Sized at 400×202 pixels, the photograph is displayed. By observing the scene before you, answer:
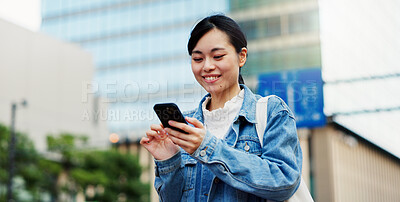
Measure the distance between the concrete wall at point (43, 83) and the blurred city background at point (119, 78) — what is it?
72 mm

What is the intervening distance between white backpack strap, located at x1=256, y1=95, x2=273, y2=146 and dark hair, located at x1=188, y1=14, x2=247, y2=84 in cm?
21

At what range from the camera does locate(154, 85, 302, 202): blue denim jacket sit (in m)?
1.72

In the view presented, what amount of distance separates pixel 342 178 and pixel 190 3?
18.2 meters

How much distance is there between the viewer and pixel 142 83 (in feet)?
143

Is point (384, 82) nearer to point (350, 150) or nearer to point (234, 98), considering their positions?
point (234, 98)

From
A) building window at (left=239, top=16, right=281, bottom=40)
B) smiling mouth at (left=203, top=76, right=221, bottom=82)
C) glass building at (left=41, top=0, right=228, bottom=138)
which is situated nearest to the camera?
smiling mouth at (left=203, top=76, right=221, bottom=82)

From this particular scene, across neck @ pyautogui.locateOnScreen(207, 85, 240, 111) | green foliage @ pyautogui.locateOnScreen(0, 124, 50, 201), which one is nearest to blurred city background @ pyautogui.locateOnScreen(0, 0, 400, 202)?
green foliage @ pyautogui.locateOnScreen(0, 124, 50, 201)

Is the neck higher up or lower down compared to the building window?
lower down

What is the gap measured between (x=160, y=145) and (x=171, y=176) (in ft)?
0.40

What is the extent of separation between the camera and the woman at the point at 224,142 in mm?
1719

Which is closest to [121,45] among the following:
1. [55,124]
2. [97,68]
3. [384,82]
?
[97,68]

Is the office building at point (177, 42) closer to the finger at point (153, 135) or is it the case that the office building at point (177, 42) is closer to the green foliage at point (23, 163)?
the green foliage at point (23, 163)

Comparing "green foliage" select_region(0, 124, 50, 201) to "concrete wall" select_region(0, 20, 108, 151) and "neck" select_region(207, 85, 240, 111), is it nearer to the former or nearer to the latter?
"concrete wall" select_region(0, 20, 108, 151)

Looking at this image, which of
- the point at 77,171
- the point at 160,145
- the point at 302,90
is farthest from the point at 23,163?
the point at 160,145
